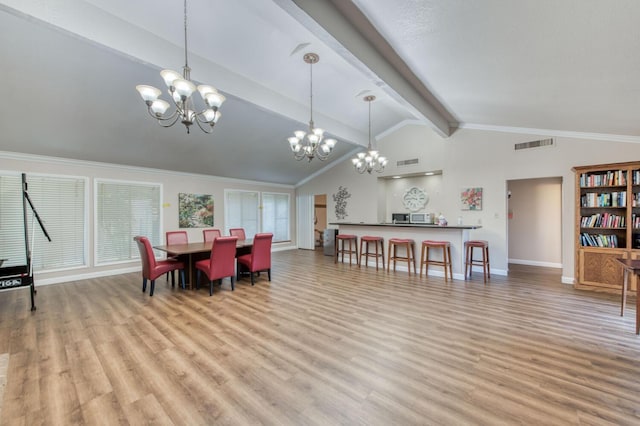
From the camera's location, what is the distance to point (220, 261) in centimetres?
431

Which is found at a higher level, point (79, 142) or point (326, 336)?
point (79, 142)

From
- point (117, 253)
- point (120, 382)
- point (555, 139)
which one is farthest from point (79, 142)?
point (555, 139)

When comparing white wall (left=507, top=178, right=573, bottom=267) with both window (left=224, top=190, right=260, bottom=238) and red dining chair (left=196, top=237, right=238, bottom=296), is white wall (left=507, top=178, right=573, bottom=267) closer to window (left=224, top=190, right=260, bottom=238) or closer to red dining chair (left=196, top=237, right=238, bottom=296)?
red dining chair (left=196, top=237, right=238, bottom=296)

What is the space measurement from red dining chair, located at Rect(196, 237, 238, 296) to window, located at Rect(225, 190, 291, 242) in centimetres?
348

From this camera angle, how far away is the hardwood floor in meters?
1.76

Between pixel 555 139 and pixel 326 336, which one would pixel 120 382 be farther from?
pixel 555 139

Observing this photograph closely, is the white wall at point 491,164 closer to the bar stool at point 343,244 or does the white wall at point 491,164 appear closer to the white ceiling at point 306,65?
the white ceiling at point 306,65

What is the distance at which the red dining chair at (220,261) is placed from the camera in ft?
13.8

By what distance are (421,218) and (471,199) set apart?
1181 mm

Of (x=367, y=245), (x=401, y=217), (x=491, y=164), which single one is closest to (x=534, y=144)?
(x=491, y=164)

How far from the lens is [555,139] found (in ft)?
16.0

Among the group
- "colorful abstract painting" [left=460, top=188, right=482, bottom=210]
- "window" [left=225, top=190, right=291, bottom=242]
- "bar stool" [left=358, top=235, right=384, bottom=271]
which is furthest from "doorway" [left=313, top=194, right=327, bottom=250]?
"colorful abstract painting" [left=460, top=188, right=482, bottom=210]

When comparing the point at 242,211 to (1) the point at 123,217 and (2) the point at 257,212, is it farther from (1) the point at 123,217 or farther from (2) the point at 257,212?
(1) the point at 123,217

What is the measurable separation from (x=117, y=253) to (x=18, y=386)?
427cm
